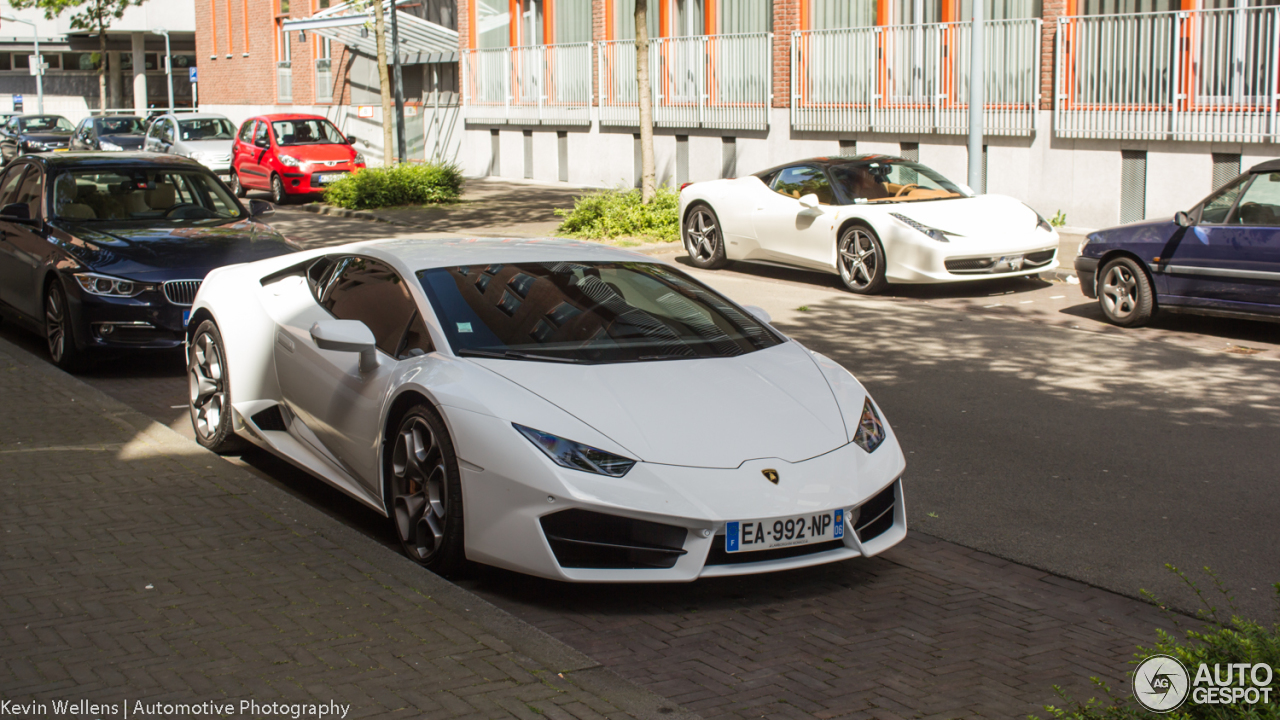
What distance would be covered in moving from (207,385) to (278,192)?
20.6 meters

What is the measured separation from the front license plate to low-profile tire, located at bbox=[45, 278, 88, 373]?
6418 millimetres

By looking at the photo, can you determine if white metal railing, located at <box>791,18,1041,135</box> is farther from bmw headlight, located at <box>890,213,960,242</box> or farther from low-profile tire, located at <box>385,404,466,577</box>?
low-profile tire, located at <box>385,404,466,577</box>

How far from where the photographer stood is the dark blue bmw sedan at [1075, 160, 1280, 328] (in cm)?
1039

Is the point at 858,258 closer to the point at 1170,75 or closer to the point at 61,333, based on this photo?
the point at 1170,75

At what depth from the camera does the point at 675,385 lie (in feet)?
16.9

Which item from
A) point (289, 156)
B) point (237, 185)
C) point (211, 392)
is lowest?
point (211, 392)

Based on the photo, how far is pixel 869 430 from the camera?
527 cm

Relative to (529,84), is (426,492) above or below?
below

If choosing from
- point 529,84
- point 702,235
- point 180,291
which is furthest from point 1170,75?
point 529,84

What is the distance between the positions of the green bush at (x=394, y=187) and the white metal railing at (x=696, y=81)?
4698mm

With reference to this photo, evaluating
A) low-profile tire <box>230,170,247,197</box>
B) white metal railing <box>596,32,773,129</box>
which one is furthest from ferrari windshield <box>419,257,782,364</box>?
low-profile tire <box>230,170,247,197</box>

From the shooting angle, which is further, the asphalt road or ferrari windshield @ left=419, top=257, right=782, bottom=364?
the asphalt road

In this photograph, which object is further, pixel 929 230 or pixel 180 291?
pixel 929 230

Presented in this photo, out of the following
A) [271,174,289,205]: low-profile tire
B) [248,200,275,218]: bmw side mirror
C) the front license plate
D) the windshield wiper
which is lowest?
the front license plate
